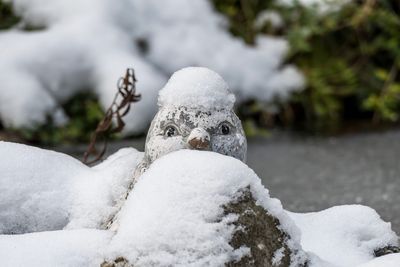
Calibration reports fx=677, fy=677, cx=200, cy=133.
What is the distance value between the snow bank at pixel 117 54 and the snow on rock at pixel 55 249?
2.41 m

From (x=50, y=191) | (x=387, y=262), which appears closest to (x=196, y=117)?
(x=50, y=191)

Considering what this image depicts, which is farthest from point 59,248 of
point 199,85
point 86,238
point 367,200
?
point 367,200

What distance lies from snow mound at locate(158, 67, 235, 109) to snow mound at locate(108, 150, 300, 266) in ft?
0.64

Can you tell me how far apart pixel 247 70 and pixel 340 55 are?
85 cm

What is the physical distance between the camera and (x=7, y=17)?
14.0ft

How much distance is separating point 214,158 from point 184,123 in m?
0.21

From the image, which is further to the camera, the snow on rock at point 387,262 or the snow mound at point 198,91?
the snow mound at point 198,91

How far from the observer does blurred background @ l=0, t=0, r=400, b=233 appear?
376cm

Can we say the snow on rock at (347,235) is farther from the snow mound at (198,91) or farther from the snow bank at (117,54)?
the snow bank at (117,54)

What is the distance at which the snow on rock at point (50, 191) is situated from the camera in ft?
5.41

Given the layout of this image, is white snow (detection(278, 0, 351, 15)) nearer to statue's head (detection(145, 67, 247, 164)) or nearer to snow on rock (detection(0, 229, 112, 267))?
statue's head (detection(145, 67, 247, 164))

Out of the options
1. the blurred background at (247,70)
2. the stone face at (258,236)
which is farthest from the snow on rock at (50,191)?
the blurred background at (247,70)

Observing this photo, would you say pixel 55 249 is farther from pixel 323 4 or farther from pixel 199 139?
pixel 323 4

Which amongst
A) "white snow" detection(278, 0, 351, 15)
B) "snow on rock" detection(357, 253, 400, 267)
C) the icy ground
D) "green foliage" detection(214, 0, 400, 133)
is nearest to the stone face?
"snow on rock" detection(357, 253, 400, 267)
